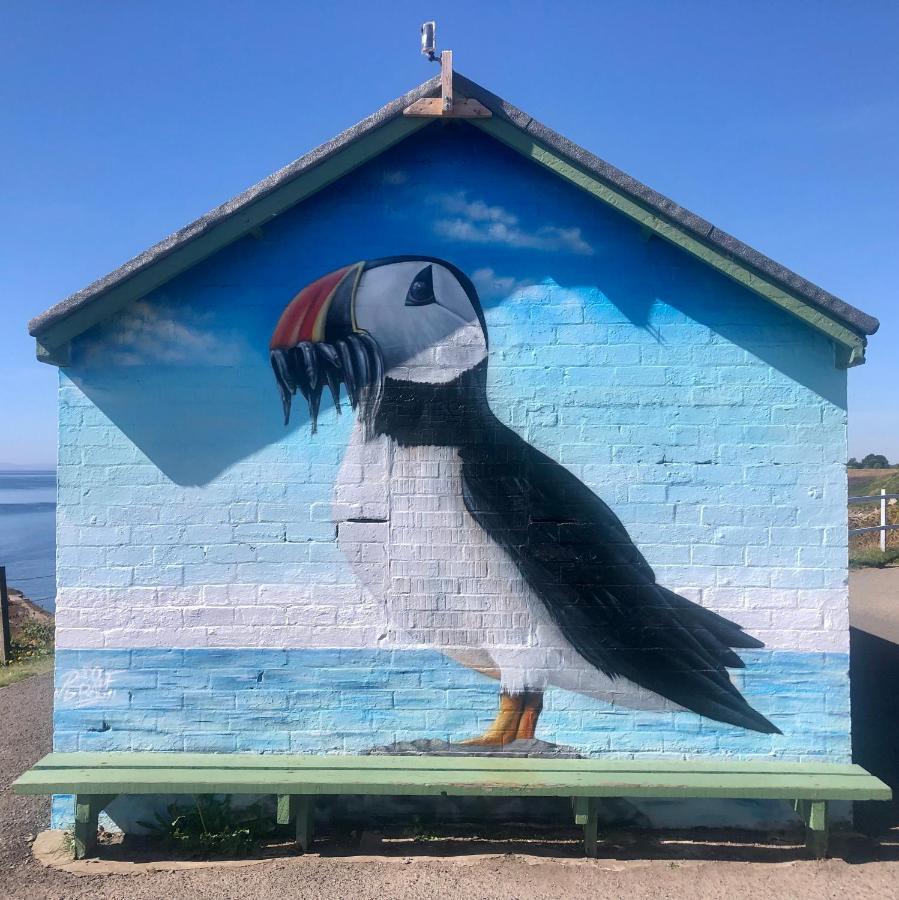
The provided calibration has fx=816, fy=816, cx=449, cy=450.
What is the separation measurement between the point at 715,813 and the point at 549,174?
414cm

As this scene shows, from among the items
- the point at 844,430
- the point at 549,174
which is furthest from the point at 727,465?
the point at 549,174

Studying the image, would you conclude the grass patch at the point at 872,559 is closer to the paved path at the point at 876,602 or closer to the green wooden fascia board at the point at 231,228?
the paved path at the point at 876,602

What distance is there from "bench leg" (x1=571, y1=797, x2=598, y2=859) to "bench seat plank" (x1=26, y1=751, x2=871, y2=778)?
0.62 ft

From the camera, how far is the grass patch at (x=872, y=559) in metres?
13.5

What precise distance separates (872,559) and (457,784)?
11.4 m

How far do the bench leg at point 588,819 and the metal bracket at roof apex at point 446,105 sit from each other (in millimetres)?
4078

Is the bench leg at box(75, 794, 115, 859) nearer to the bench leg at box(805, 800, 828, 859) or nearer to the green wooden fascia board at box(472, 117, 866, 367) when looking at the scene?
the bench leg at box(805, 800, 828, 859)

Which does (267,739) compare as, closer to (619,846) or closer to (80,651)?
(80,651)

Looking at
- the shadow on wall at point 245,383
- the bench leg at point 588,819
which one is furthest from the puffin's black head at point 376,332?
the bench leg at point 588,819

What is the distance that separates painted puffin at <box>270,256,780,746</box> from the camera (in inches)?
200

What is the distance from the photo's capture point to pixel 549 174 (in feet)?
16.9

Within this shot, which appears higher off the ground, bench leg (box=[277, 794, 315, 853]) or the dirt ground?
bench leg (box=[277, 794, 315, 853])

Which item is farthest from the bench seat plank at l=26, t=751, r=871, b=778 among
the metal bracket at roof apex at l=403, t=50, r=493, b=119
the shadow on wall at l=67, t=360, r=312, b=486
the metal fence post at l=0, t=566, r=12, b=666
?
the metal fence post at l=0, t=566, r=12, b=666

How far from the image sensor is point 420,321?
5156 mm
